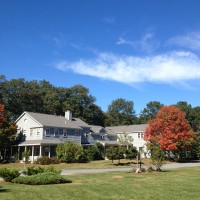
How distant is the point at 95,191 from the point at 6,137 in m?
37.0

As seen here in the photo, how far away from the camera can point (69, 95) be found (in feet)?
292

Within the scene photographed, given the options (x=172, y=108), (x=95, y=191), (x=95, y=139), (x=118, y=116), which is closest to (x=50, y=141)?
(x=95, y=139)

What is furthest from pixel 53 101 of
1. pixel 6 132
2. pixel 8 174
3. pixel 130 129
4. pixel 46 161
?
pixel 8 174

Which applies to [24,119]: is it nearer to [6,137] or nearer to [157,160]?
[6,137]

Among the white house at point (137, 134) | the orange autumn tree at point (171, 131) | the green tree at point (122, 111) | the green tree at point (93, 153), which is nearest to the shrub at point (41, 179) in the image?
the orange autumn tree at point (171, 131)

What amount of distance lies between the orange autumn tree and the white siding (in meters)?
18.2

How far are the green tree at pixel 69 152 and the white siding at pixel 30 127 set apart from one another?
4.97 m

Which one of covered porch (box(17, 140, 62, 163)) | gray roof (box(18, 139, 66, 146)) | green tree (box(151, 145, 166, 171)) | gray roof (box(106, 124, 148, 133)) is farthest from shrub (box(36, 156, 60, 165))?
gray roof (box(106, 124, 148, 133))

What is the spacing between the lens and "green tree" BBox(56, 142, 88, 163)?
48.6 m

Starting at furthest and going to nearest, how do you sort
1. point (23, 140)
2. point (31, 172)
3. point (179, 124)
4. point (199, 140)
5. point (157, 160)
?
1. point (199, 140)
2. point (23, 140)
3. point (179, 124)
4. point (157, 160)
5. point (31, 172)

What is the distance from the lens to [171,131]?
50312 millimetres

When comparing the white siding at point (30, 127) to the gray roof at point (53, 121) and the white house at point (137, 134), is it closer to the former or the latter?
the gray roof at point (53, 121)

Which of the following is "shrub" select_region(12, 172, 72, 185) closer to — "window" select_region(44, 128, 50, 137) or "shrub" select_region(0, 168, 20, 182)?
"shrub" select_region(0, 168, 20, 182)

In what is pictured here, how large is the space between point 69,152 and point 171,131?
1623 centimetres
